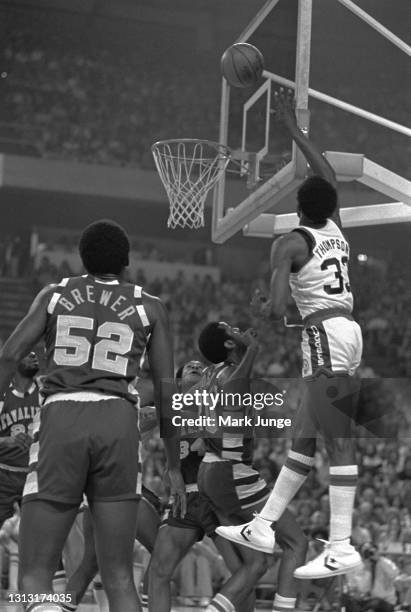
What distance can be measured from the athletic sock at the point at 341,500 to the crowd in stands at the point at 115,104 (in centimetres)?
1764

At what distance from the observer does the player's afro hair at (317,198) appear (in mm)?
6336

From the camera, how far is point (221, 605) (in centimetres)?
652

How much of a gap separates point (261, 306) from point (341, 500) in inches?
48.0

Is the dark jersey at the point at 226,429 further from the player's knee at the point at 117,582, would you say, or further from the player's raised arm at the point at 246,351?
the player's knee at the point at 117,582

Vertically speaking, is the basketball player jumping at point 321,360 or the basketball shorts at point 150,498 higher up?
the basketball player jumping at point 321,360

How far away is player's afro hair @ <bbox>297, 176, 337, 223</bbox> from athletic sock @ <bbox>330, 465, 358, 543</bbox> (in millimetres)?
1546

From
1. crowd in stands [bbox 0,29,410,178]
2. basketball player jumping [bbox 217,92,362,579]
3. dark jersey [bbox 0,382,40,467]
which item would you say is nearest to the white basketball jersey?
basketball player jumping [bbox 217,92,362,579]

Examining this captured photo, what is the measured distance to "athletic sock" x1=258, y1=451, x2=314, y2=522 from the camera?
20.2 ft

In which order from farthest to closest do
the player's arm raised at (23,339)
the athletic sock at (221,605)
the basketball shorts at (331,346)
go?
1. the athletic sock at (221,605)
2. the basketball shorts at (331,346)
3. the player's arm raised at (23,339)

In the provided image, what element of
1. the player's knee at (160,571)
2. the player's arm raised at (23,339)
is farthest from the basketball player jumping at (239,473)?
the player's arm raised at (23,339)

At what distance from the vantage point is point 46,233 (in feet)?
A: 90.3

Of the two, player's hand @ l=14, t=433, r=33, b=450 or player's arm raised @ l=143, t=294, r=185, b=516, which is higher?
player's arm raised @ l=143, t=294, r=185, b=516

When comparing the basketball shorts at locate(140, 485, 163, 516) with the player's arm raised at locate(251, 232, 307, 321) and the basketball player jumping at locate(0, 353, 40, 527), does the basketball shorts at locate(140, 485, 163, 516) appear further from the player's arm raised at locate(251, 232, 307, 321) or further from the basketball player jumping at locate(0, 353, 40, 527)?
the player's arm raised at locate(251, 232, 307, 321)

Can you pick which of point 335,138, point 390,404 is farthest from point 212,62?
point 390,404
